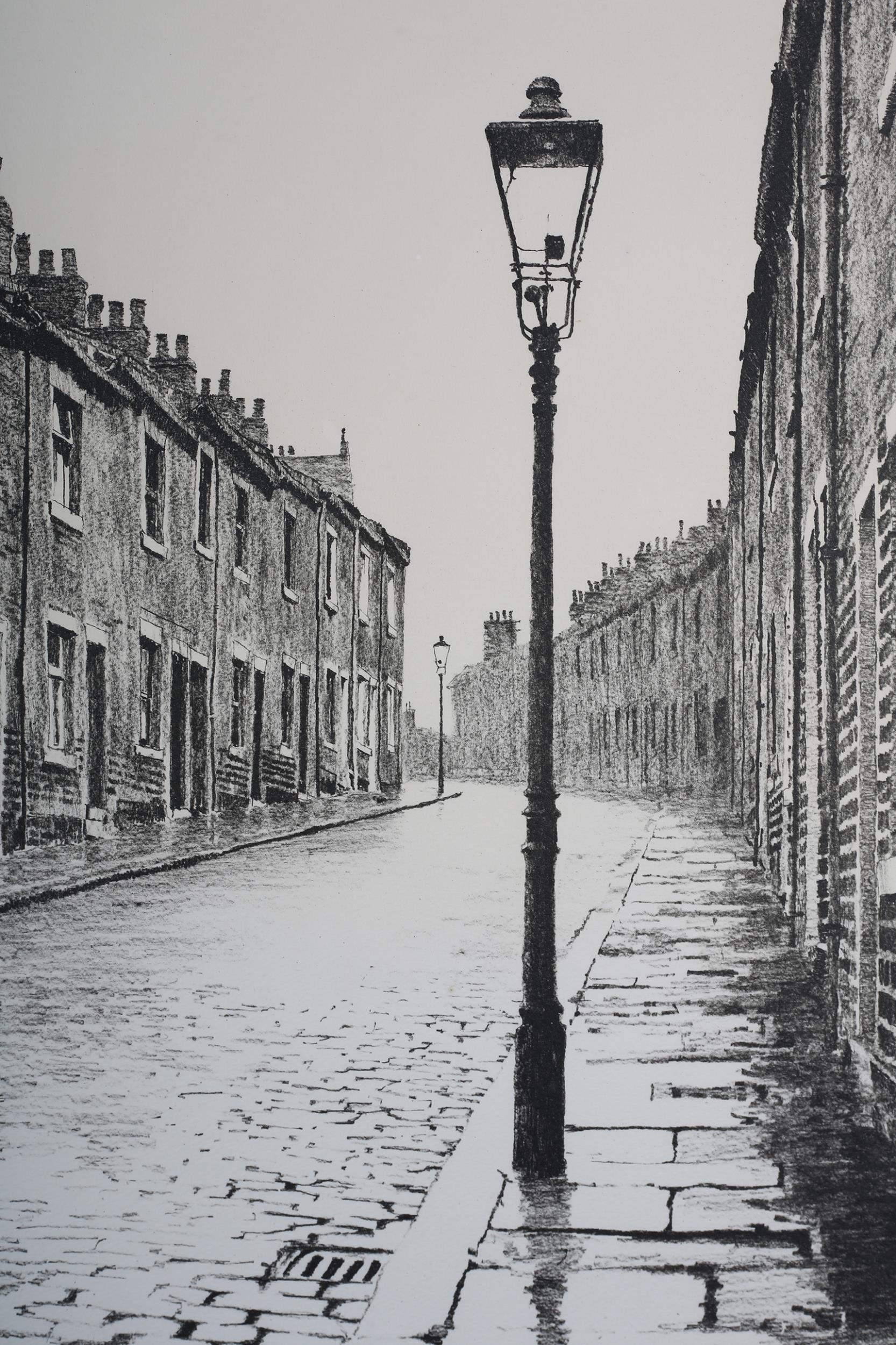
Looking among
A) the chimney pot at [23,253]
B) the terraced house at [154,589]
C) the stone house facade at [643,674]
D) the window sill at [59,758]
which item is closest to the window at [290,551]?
the terraced house at [154,589]

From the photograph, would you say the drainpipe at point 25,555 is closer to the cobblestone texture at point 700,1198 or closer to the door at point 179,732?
the cobblestone texture at point 700,1198

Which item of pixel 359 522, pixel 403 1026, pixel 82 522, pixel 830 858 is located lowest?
pixel 403 1026

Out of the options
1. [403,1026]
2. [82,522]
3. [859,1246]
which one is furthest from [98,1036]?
[82,522]

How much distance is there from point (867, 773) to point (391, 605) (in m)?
30.3

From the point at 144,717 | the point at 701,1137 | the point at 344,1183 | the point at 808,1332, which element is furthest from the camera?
the point at 144,717

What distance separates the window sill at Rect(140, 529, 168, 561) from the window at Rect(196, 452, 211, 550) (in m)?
2.30

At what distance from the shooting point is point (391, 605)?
36.2 meters

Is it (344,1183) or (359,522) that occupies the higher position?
(359,522)

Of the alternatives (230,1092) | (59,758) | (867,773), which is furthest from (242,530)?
(867,773)

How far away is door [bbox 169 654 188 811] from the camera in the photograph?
67.8 ft

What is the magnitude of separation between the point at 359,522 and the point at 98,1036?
83.7ft

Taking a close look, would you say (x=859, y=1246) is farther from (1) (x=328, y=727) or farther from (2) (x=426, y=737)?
(2) (x=426, y=737)

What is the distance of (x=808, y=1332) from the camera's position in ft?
11.9

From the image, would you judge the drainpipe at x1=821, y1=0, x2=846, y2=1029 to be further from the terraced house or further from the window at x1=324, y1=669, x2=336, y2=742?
the window at x1=324, y1=669, x2=336, y2=742
